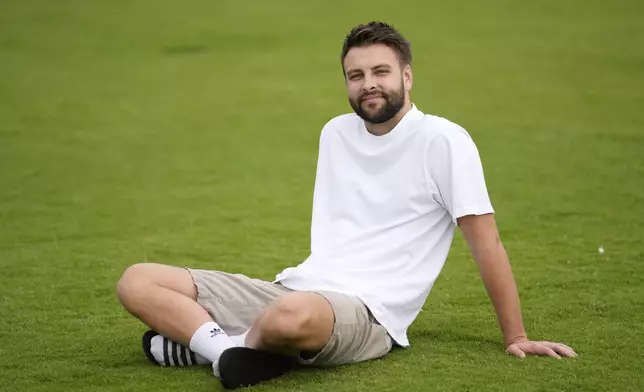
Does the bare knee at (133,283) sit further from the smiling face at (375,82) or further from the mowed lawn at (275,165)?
the smiling face at (375,82)

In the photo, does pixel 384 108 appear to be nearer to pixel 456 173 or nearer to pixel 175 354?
pixel 456 173

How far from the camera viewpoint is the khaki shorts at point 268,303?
3002 mm

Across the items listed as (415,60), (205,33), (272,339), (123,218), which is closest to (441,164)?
(272,339)

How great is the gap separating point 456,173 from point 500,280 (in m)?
0.32

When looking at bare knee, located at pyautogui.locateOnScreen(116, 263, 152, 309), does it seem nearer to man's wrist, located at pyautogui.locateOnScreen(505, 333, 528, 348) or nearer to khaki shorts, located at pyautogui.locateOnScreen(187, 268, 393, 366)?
khaki shorts, located at pyautogui.locateOnScreen(187, 268, 393, 366)

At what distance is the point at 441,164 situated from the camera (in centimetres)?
311

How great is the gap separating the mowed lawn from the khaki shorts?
6 centimetres

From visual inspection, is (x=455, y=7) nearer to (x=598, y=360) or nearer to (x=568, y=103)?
(x=568, y=103)

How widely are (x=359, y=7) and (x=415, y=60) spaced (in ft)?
6.86

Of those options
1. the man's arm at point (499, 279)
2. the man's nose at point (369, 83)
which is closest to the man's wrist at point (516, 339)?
the man's arm at point (499, 279)

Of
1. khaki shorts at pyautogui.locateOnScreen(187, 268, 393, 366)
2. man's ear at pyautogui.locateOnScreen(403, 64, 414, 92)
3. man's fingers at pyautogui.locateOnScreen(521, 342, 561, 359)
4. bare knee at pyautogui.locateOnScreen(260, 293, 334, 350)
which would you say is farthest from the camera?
man's ear at pyautogui.locateOnScreen(403, 64, 414, 92)

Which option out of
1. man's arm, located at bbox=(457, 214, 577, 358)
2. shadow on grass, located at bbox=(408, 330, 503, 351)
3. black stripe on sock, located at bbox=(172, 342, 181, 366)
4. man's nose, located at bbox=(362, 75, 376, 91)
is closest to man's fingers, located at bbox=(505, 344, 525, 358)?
man's arm, located at bbox=(457, 214, 577, 358)

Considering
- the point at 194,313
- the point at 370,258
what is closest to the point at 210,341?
the point at 194,313

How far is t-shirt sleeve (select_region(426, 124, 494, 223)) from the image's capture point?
3.06 meters
